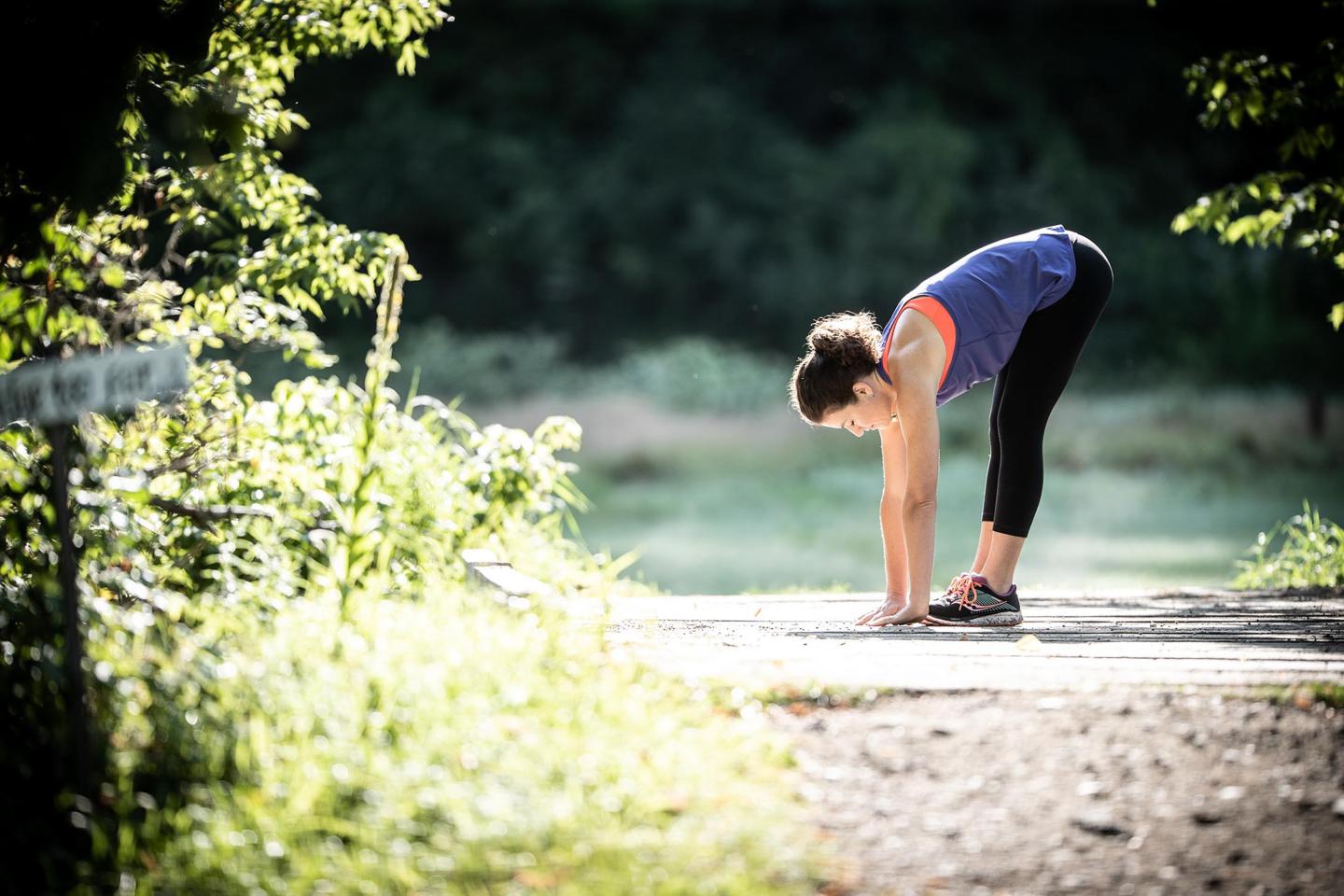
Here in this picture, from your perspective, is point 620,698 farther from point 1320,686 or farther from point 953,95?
point 953,95

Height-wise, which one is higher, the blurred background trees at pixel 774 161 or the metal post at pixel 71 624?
the blurred background trees at pixel 774 161

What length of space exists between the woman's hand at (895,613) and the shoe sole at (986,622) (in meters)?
0.04

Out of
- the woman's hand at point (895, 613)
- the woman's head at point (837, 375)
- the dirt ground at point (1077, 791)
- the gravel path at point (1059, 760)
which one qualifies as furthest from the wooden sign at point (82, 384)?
the woman's hand at point (895, 613)

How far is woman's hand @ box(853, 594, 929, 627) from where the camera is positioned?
3947 mm

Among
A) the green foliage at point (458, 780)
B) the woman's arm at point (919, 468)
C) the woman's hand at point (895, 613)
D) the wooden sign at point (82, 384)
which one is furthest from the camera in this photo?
the woman's hand at point (895, 613)

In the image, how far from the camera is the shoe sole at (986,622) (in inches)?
158

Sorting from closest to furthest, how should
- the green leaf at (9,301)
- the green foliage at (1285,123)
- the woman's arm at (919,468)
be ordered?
1. the green leaf at (9,301)
2. the woman's arm at (919,468)
3. the green foliage at (1285,123)

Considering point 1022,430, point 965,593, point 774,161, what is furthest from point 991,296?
point 774,161

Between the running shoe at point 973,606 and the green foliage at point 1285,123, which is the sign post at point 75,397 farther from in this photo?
the green foliage at point 1285,123

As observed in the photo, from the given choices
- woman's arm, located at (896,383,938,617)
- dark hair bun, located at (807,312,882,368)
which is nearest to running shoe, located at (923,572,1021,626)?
woman's arm, located at (896,383,938,617)

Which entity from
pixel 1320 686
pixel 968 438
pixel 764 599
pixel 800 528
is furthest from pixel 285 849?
pixel 968 438

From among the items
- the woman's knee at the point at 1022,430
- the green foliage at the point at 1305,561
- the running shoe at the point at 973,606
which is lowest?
the running shoe at the point at 973,606

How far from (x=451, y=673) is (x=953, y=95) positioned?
1961 cm

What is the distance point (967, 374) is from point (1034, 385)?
22 cm
